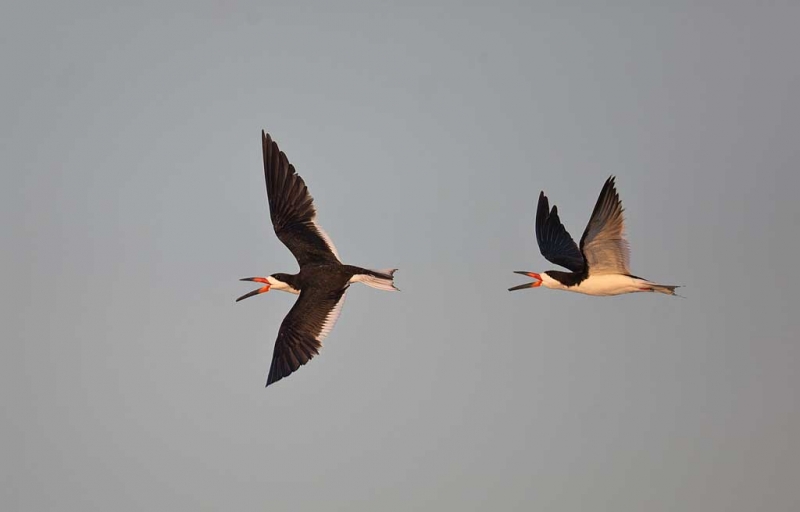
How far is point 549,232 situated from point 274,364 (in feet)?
30.5

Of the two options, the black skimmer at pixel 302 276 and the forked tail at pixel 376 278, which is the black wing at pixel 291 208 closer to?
the black skimmer at pixel 302 276

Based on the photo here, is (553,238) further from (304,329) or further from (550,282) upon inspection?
(304,329)

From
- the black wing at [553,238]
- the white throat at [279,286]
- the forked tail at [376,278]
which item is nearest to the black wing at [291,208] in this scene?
the white throat at [279,286]

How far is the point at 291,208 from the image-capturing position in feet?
98.0

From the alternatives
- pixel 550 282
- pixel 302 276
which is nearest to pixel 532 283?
pixel 550 282

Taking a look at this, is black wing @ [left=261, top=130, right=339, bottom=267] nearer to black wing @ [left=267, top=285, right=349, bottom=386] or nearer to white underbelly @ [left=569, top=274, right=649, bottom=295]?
black wing @ [left=267, top=285, right=349, bottom=386]

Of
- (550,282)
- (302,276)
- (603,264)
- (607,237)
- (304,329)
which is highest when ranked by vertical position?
(607,237)

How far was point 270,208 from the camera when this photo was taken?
30.1 meters

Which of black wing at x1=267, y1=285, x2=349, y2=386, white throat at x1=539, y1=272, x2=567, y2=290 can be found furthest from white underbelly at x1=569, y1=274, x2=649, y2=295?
black wing at x1=267, y1=285, x2=349, y2=386

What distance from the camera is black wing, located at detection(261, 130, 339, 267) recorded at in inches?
1159

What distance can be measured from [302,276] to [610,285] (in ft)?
24.1

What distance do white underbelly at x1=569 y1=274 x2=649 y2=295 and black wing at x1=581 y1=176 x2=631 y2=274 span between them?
0.51ft

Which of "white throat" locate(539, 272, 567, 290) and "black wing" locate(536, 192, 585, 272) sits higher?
"black wing" locate(536, 192, 585, 272)

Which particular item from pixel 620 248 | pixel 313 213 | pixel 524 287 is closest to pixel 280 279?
pixel 313 213
